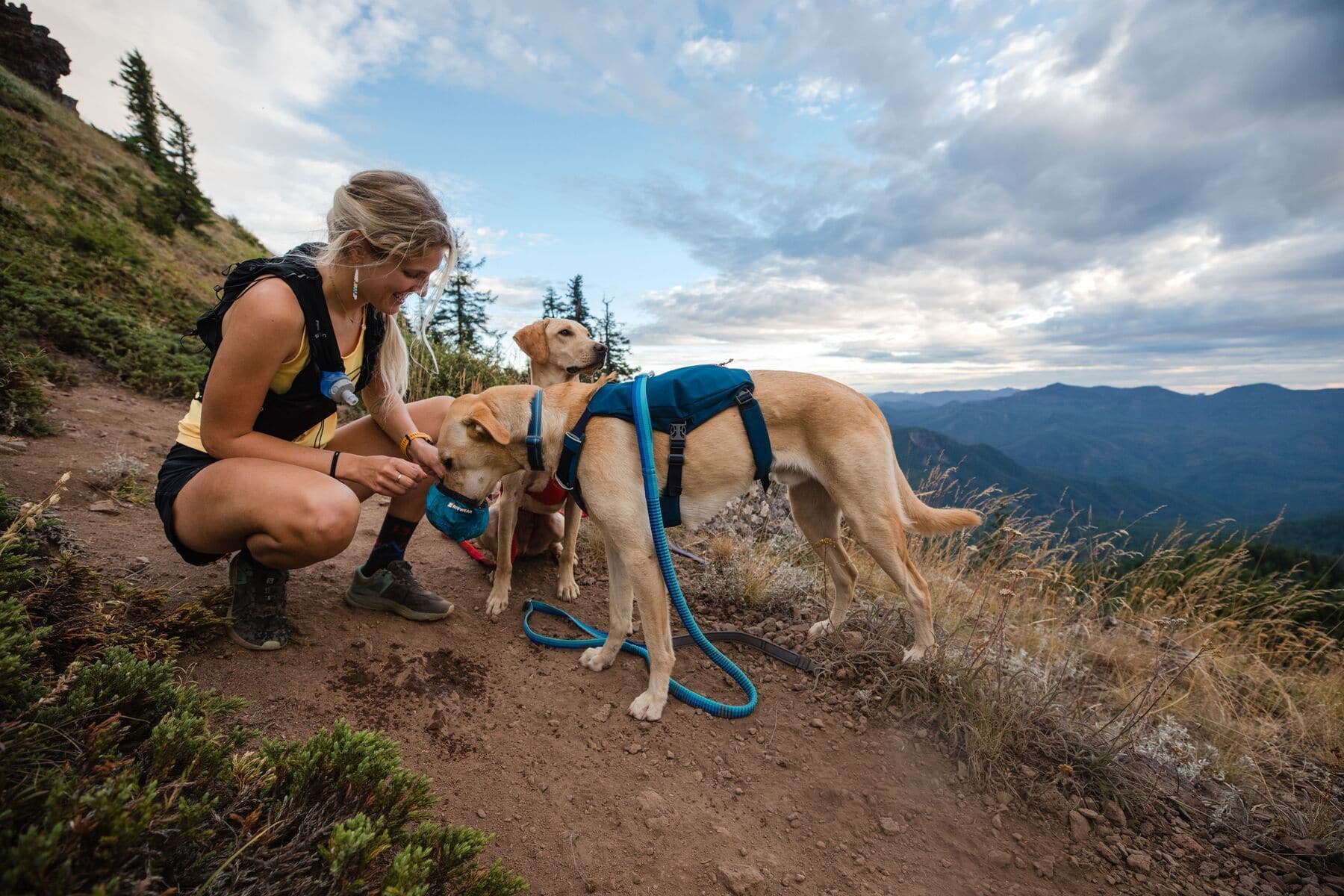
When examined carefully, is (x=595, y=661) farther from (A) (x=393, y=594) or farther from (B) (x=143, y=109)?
(B) (x=143, y=109)

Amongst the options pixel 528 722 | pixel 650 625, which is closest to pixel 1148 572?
pixel 650 625

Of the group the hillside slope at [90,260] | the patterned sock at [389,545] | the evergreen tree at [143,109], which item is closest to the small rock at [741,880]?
the patterned sock at [389,545]

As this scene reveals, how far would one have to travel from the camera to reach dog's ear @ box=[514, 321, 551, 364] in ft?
15.9

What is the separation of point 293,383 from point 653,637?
220cm

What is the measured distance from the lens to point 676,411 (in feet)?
9.98

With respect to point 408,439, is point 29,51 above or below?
above

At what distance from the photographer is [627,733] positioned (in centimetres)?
279

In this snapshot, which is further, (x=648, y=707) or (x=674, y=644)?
(x=674, y=644)

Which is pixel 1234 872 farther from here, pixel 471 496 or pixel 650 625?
pixel 471 496

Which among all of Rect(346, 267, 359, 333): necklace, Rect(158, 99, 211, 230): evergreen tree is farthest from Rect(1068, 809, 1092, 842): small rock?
Rect(158, 99, 211, 230): evergreen tree

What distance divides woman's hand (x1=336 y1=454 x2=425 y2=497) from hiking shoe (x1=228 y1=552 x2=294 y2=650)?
57 cm

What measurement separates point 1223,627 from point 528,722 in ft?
22.9

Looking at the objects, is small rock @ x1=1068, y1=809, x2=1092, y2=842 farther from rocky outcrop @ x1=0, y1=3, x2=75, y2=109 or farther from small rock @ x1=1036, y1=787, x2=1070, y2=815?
rocky outcrop @ x1=0, y1=3, x2=75, y2=109

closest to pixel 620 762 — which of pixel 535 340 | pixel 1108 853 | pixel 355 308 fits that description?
pixel 1108 853
